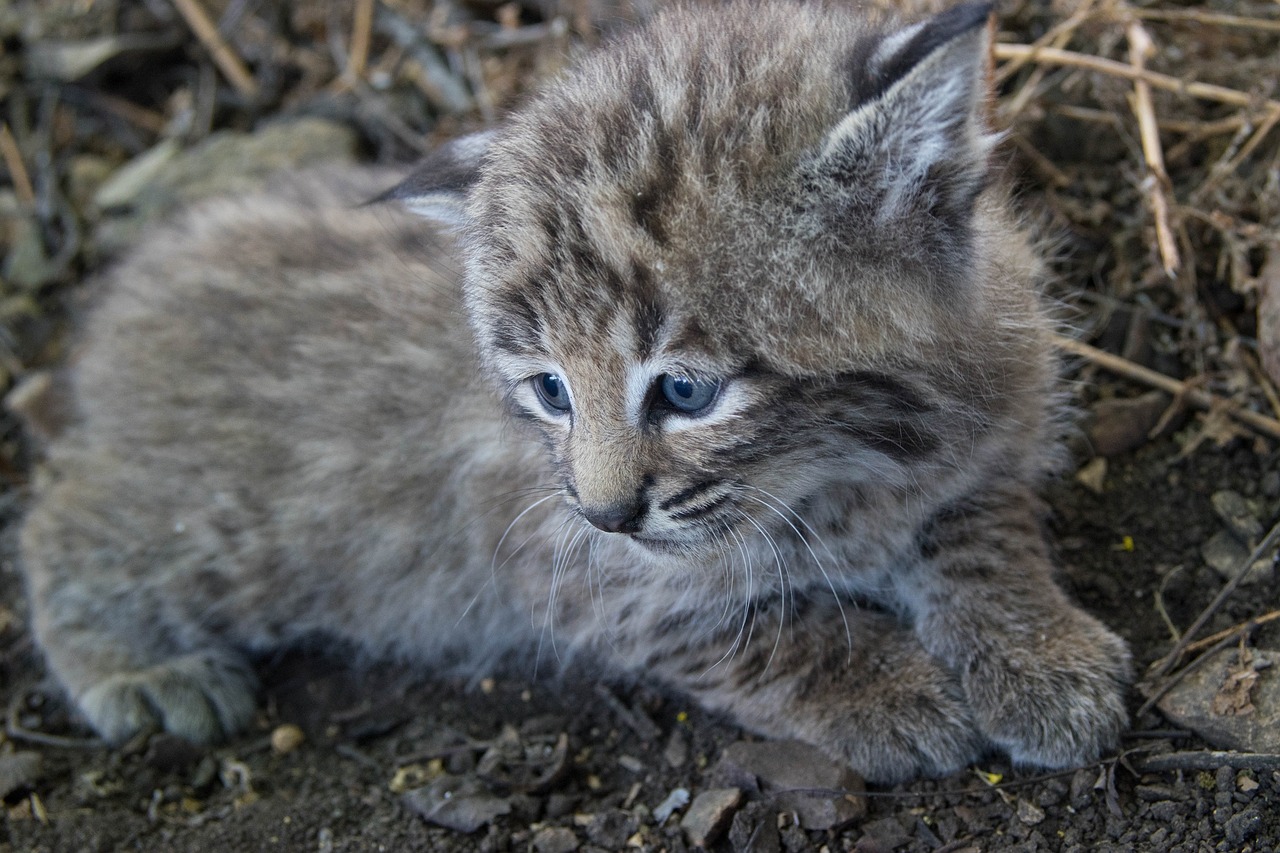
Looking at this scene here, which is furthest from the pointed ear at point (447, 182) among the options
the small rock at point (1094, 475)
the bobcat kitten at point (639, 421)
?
the small rock at point (1094, 475)

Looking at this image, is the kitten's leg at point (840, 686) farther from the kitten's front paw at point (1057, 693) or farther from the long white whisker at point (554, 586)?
the long white whisker at point (554, 586)

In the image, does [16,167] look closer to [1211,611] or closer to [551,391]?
[551,391]

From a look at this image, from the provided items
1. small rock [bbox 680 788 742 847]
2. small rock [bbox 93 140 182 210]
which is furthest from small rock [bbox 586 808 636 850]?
small rock [bbox 93 140 182 210]

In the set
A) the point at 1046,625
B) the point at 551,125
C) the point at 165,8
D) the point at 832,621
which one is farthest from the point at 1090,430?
the point at 165,8

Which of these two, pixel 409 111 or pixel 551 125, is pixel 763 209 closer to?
pixel 551 125

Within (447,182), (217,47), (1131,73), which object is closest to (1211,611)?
(1131,73)

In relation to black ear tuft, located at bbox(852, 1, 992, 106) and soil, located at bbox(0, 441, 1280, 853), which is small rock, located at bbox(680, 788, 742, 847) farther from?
black ear tuft, located at bbox(852, 1, 992, 106)
